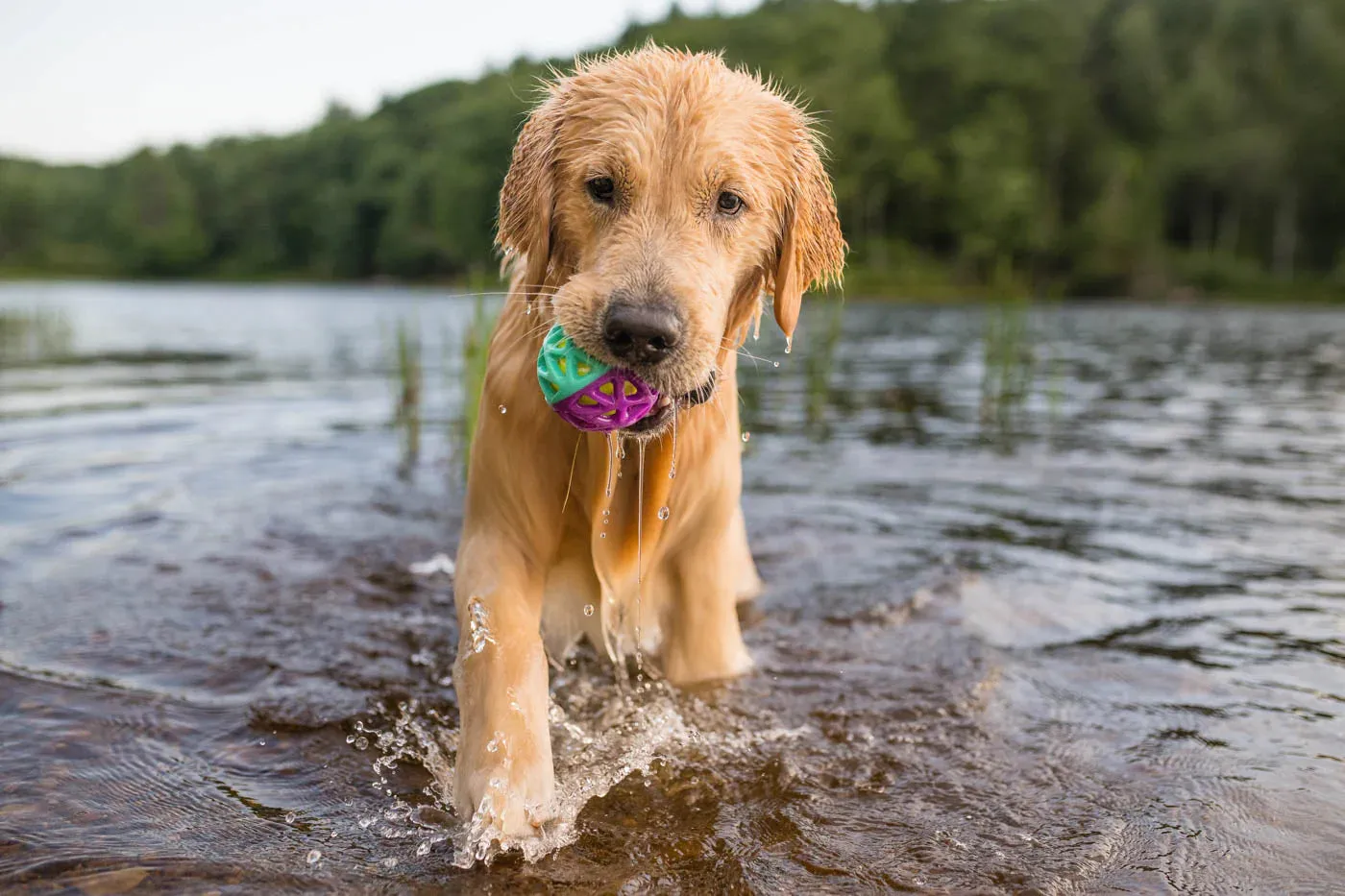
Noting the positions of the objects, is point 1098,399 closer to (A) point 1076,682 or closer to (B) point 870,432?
(B) point 870,432

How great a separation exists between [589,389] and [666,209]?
0.65 m

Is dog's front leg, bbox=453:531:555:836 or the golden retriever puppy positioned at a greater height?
the golden retriever puppy

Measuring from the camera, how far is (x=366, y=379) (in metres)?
17.7

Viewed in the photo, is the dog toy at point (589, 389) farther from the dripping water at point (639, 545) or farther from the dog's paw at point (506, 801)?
the dog's paw at point (506, 801)

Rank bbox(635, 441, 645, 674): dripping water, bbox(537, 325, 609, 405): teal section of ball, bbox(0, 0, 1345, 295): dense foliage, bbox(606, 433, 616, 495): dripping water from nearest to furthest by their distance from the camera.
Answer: bbox(537, 325, 609, 405): teal section of ball
bbox(606, 433, 616, 495): dripping water
bbox(635, 441, 645, 674): dripping water
bbox(0, 0, 1345, 295): dense foliage

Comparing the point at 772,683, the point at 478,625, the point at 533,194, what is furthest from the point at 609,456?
the point at 772,683

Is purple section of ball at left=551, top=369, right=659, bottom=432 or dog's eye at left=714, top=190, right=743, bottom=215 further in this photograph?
dog's eye at left=714, top=190, right=743, bottom=215

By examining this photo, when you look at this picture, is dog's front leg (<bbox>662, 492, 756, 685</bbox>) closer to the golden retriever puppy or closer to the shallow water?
the golden retriever puppy

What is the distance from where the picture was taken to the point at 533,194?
11.3 ft

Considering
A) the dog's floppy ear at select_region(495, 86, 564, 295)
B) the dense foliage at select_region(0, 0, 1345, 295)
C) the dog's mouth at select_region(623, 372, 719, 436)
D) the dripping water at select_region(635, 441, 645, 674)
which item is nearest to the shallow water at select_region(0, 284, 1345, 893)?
the dripping water at select_region(635, 441, 645, 674)

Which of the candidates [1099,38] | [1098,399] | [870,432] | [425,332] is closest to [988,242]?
[1099,38]

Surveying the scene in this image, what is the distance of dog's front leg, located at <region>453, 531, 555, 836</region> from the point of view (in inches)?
124

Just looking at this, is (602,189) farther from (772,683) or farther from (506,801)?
(772,683)

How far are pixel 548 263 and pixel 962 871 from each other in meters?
2.45
